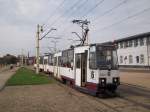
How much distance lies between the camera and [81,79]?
656 inches

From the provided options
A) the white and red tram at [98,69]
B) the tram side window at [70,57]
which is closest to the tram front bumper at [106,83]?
the white and red tram at [98,69]

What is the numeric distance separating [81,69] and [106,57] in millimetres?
2581

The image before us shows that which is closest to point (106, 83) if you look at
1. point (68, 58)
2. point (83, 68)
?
point (83, 68)

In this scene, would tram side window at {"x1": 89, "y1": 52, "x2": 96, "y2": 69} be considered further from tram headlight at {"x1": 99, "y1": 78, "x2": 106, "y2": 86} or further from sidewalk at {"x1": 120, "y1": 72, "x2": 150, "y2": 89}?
sidewalk at {"x1": 120, "y1": 72, "x2": 150, "y2": 89}

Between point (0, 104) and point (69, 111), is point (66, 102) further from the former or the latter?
point (0, 104)

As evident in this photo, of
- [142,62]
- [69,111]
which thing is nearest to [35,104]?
[69,111]

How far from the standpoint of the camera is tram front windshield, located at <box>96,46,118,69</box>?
14.4m

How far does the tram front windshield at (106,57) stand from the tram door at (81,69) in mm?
1598

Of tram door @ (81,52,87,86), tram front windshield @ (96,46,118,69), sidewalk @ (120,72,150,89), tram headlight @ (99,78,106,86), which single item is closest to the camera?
tram headlight @ (99,78,106,86)

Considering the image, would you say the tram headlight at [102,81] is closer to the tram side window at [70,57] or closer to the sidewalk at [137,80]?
the tram side window at [70,57]

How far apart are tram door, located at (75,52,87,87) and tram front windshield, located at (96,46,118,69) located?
Answer: 62.9 inches

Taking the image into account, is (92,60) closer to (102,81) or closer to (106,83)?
(102,81)

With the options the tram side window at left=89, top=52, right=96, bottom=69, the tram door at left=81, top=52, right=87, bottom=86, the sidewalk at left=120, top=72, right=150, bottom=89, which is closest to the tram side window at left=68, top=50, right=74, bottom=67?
the tram door at left=81, top=52, right=87, bottom=86

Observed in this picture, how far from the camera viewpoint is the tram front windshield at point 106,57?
14.4 metres
